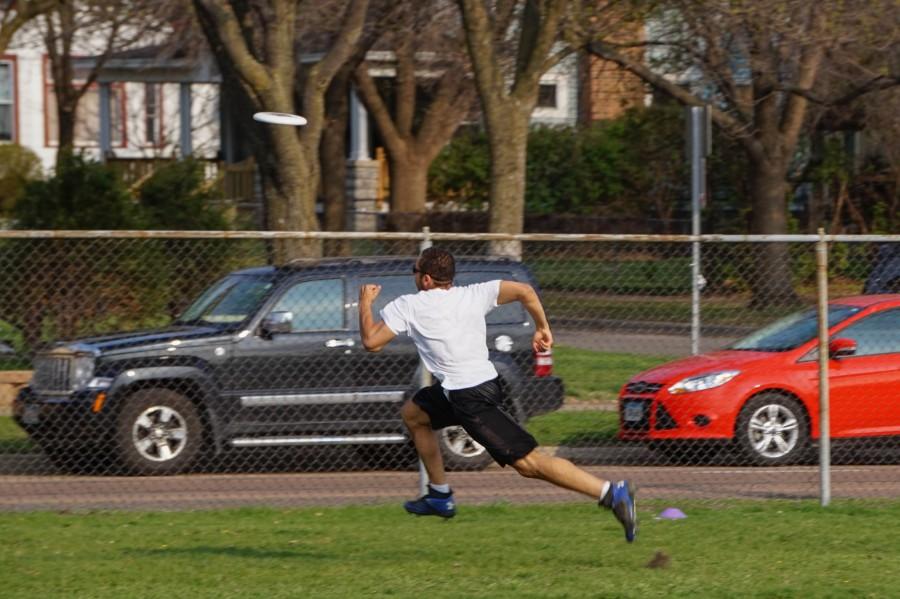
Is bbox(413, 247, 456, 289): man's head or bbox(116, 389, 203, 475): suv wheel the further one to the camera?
bbox(116, 389, 203, 475): suv wheel

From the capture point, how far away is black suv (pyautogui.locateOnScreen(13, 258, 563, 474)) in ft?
41.2

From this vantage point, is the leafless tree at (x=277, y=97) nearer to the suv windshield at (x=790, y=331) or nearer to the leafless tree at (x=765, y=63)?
the leafless tree at (x=765, y=63)

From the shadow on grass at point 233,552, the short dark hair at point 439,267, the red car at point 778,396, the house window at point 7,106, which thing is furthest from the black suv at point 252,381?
the house window at point 7,106

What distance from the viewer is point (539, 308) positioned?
27.6 feet

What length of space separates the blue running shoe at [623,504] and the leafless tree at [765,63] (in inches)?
473

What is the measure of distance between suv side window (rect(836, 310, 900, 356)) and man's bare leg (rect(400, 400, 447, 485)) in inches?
225

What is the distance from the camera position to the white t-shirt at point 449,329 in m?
8.33

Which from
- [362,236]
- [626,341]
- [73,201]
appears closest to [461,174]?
[73,201]

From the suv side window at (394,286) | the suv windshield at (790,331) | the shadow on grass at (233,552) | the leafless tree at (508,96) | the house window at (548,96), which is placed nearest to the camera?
the shadow on grass at (233,552)

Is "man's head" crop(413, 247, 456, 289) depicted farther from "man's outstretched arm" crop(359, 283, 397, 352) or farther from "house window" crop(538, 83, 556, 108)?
"house window" crop(538, 83, 556, 108)

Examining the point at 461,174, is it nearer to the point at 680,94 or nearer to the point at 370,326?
the point at 680,94

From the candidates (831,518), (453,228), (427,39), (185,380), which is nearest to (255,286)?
(185,380)

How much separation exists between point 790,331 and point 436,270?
620 centimetres

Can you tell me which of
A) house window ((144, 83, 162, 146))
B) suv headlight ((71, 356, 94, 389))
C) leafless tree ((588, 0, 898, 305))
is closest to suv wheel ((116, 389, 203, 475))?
suv headlight ((71, 356, 94, 389))
